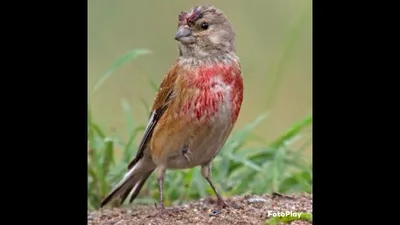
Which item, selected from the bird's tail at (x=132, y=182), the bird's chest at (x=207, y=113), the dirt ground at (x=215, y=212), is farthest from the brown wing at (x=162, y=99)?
the dirt ground at (x=215, y=212)

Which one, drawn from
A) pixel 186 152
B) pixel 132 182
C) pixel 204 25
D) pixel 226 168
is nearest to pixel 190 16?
pixel 204 25

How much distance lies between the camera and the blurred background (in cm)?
702

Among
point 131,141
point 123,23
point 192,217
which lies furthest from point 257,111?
point 192,217

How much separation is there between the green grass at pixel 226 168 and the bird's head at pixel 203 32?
87cm

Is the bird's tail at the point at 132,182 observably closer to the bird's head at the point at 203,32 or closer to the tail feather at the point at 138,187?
the tail feather at the point at 138,187

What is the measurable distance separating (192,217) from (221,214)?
7.6 inches

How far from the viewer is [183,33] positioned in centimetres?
544

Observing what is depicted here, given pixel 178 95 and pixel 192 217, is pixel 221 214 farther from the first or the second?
pixel 178 95

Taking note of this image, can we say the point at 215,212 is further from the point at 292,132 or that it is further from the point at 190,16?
the point at 292,132

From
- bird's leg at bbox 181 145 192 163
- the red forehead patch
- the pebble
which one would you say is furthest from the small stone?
the red forehead patch

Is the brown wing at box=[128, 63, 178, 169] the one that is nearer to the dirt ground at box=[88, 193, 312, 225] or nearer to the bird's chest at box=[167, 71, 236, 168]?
the bird's chest at box=[167, 71, 236, 168]

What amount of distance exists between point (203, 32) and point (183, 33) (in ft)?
0.51
